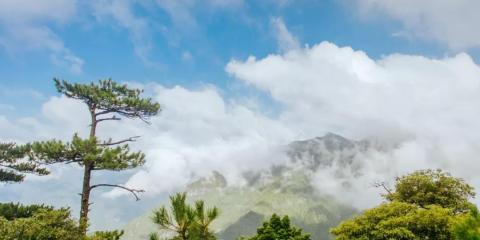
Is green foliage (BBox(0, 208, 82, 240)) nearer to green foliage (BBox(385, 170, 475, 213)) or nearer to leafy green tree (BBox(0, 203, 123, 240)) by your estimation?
leafy green tree (BBox(0, 203, 123, 240))

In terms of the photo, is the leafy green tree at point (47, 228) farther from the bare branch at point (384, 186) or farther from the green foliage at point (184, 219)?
the bare branch at point (384, 186)

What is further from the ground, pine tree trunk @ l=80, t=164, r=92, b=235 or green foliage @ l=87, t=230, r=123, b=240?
pine tree trunk @ l=80, t=164, r=92, b=235

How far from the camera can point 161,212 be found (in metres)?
18.2

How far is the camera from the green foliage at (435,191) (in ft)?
166

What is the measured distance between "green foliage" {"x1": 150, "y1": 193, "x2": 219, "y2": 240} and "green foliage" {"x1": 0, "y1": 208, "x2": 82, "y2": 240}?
10.6m

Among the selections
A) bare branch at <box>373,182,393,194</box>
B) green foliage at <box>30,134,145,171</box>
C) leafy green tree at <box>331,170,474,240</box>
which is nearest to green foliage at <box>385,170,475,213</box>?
bare branch at <box>373,182,393,194</box>

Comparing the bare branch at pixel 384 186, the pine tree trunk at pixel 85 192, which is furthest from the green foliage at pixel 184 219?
the bare branch at pixel 384 186

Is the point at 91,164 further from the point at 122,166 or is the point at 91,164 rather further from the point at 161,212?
the point at 161,212

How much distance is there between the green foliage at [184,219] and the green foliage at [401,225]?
2029 centimetres

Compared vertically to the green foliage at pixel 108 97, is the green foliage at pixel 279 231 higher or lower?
lower

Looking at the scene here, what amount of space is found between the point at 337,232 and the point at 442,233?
7862 millimetres

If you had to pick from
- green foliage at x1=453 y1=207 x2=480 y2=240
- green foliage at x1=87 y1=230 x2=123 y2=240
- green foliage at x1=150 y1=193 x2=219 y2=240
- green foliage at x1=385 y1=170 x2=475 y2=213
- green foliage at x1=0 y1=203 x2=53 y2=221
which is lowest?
green foliage at x1=453 y1=207 x2=480 y2=240

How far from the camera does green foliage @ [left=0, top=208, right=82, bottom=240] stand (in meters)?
25.1

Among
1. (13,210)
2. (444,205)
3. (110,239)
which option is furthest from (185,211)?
(444,205)
